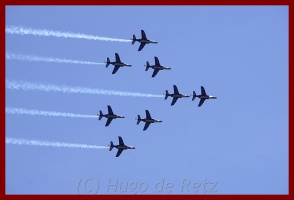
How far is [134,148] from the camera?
122m

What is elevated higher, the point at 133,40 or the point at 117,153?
the point at 133,40

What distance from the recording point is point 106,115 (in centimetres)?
11769

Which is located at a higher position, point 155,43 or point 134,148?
point 155,43

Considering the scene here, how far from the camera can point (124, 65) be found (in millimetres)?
119625

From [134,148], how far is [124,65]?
11.2 m

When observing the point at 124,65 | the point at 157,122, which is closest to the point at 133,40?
the point at 124,65

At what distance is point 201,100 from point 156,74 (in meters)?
7.61

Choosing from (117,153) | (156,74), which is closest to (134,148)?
(117,153)

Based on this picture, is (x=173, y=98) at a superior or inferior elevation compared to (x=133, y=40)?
inferior

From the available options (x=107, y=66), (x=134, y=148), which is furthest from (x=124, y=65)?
(x=134, y=148)

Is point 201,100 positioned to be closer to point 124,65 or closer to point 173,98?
point 173,98

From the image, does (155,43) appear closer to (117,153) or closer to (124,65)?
(124,65)

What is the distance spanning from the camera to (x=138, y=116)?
12062cm

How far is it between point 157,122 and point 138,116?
9.65ft
